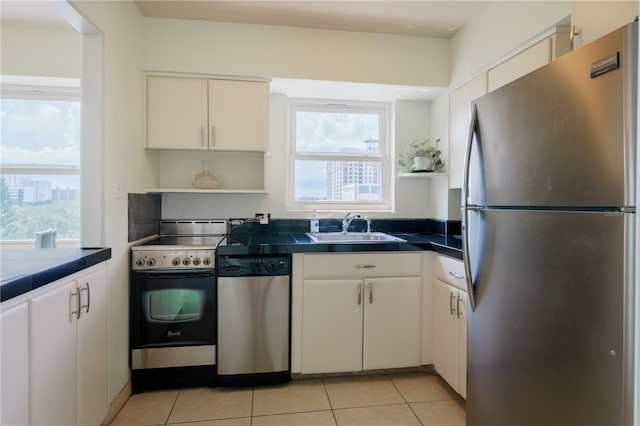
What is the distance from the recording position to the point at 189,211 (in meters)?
2.66

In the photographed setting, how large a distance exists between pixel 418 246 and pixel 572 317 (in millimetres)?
1286

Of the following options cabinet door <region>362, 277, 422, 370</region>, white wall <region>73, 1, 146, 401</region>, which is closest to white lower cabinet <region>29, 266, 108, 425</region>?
white wall <region>73, 1, 146, 401</region>

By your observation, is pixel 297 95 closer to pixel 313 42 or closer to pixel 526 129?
pixel 313 42

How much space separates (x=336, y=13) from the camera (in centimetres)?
229

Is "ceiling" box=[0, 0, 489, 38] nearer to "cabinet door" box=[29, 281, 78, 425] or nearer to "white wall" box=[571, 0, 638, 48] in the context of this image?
"white wall" box=[571, 0, 638, 48]

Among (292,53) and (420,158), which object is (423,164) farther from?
(292,53)

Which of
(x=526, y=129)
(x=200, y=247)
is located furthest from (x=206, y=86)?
(x=526, y=129)

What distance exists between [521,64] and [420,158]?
0.95 m

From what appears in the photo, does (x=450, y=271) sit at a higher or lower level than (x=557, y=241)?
lower

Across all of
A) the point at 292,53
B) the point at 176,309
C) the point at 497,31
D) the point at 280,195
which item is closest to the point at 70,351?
the point at 176,309

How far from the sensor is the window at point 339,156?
116 inches

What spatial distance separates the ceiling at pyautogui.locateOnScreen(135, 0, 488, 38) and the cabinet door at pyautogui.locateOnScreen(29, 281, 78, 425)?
189 cm

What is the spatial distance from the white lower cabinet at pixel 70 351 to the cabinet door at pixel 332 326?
1.12 metres

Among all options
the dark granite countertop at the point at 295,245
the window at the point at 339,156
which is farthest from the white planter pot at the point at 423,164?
the dark granite countertop at the point at 295,245
